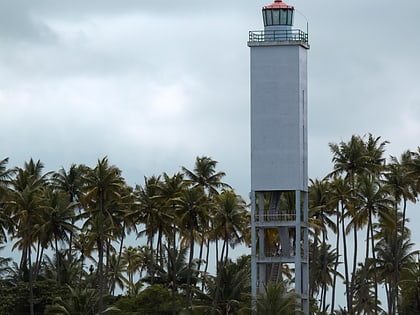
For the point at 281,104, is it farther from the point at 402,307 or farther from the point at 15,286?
the point at 15,286

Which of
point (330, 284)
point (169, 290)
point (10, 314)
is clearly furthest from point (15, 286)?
point (330, 284)

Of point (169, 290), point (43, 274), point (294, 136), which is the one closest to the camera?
point (294, 136)

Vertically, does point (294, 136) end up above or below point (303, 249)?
above

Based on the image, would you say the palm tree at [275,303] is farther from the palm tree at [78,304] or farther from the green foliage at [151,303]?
the green foliage at [151,303]

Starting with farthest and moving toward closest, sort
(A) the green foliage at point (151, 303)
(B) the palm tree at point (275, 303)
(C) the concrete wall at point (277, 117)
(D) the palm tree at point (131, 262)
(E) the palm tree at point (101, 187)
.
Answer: (D) the palm tree at point (131, 262), (A) the green foliage at point (151, 303), (E) the palm tree at point (101, 187), (C) the concrete wall at point (277, 117), (B) the palm tree at point (275, 303)

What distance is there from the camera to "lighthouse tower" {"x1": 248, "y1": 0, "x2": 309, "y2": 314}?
390 ft

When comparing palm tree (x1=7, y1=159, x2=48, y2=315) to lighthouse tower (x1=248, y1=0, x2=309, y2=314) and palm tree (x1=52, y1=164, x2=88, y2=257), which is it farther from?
lighthouse tower (x1=248, y1=0, x2=309, y2=314)

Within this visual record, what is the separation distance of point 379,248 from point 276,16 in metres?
39.5

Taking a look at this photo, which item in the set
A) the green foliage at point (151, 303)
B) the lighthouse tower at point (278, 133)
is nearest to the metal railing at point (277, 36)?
the lighthouse tower at point (278, 133)

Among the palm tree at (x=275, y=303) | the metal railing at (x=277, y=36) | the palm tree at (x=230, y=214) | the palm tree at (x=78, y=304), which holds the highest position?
the metal railing at (x=277, y=36)

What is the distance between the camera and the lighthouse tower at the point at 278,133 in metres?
119

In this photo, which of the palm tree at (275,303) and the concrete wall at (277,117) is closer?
the palm tree at (275,303)

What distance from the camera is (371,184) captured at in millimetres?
139625

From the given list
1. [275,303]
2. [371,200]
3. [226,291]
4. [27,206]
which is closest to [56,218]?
[27,206]
